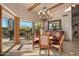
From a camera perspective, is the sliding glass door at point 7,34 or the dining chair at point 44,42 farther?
the dining chair at point 44,42

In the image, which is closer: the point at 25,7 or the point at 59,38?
the point at 25,7

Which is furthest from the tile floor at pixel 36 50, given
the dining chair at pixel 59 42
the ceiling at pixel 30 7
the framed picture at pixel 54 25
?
the ceiling at pixel 30 7

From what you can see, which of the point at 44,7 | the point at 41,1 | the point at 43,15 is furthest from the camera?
the point at 43,15

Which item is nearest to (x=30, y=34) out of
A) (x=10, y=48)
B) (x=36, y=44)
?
(x=36, y=44)

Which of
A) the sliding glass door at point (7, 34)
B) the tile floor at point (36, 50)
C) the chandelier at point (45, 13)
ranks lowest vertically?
the tile floor at point (36, 50)

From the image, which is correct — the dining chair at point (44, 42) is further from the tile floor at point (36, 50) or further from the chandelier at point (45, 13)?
the chandelier at point (45, 13)

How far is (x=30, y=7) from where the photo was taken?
455 centimetres

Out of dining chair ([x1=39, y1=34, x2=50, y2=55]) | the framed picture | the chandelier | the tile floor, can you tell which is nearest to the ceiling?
the chandelier

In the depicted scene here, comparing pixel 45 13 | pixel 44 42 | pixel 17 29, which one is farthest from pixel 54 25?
pixel 17 29

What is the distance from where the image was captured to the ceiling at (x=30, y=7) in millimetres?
4406

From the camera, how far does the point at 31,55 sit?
4.43 meters

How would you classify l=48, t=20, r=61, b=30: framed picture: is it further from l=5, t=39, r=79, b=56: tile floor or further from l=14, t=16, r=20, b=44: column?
l=14, t=16, r=20, b=44: column

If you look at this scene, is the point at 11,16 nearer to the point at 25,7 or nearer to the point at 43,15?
the point at 25,7

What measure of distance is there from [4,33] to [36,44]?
0.94 meters
